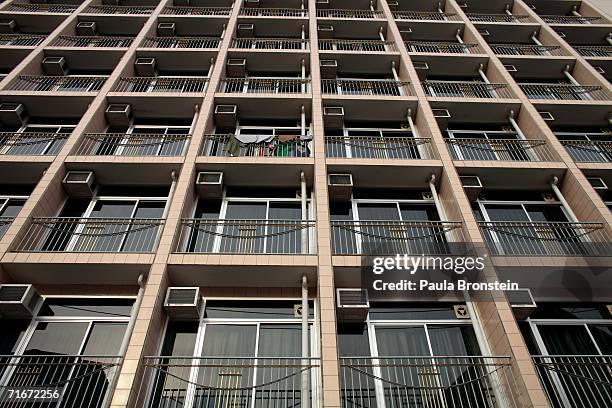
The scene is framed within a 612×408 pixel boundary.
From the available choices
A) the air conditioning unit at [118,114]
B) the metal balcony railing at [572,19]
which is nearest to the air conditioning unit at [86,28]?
the air conditioning unit at [118,114]

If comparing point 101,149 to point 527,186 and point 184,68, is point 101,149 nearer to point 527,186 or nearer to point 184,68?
point 184,68

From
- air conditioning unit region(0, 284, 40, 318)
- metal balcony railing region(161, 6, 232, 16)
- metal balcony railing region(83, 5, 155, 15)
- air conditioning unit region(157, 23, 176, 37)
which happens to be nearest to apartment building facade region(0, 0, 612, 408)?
air conditioning unit region(0, 284, 40, 318)

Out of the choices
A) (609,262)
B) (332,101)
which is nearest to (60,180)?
(332,101)

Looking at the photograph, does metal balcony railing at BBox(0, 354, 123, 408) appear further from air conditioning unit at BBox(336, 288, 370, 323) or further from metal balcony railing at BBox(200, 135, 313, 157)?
metal balcony railing at BBox(200, 135, 313, 157)

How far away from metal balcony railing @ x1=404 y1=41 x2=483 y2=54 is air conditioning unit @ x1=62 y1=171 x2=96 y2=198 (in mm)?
11463

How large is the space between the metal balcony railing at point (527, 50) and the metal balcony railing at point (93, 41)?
13491 millimetres

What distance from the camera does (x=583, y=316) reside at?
816 cm

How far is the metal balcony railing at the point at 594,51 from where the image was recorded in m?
15.7

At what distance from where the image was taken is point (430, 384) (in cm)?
692

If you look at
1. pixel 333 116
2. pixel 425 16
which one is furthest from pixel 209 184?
pixel 425 16

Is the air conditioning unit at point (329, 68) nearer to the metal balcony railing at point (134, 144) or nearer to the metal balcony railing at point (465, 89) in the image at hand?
the metal balcony railing at point (465, 89)

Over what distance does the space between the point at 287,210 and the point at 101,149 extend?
17.7ft

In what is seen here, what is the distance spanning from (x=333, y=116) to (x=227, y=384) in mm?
7666

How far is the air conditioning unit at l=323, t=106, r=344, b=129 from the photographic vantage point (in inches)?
464
